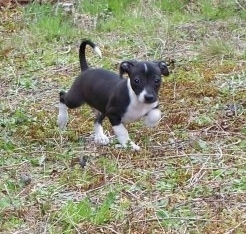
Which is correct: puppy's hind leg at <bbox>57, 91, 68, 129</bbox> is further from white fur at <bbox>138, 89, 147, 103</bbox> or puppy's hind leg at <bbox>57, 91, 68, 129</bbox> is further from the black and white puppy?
white fur at <bbox>138, 89, 147, 103</bbox>

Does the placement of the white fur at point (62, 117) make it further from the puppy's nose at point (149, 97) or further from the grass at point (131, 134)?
the puppy's nose at point (149, 97)

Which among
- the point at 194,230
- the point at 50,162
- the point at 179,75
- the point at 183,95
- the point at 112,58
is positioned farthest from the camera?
the point at 112,58

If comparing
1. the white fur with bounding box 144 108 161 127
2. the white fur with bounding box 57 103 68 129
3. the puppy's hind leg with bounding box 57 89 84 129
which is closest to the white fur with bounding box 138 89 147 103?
the white fur with bounding box 144 108 161 127

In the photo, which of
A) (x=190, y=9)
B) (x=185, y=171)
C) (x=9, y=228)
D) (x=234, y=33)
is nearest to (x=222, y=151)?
(x=185, y=171)

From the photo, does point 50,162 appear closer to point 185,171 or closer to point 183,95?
point 185,171

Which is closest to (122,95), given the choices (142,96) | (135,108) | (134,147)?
(135,108)
